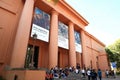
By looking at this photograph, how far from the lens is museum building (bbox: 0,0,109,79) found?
11.3 metres

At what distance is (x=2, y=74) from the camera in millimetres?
10742

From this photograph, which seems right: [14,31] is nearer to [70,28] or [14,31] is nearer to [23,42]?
[23,42]

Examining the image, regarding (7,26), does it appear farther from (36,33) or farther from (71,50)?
(71,50)

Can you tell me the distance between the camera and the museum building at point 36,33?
11.3 meters

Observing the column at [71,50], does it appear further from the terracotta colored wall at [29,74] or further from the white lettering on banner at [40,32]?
the terracotta colored wall at [29,74]

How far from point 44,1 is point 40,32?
4.53m

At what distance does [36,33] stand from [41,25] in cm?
166

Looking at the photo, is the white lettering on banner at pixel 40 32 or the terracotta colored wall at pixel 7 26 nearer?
the terracotta colored wall at pixel 7 26

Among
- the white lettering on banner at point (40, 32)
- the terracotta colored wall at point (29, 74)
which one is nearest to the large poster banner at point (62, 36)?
the white lettering on banner at point (40, 32)

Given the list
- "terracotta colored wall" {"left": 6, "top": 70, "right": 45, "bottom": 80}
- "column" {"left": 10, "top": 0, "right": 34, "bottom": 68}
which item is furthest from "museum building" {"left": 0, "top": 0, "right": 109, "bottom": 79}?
"terracotta colored wall" {"left": 6, "top": 70, "right": 45, "bottom": 80}

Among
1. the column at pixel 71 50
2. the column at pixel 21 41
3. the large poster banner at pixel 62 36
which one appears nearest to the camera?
the column at pixel 21 41

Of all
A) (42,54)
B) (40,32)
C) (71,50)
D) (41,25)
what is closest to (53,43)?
(40,32)

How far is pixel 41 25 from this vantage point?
14.5 meters

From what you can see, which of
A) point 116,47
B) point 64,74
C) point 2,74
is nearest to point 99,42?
point 116,47
